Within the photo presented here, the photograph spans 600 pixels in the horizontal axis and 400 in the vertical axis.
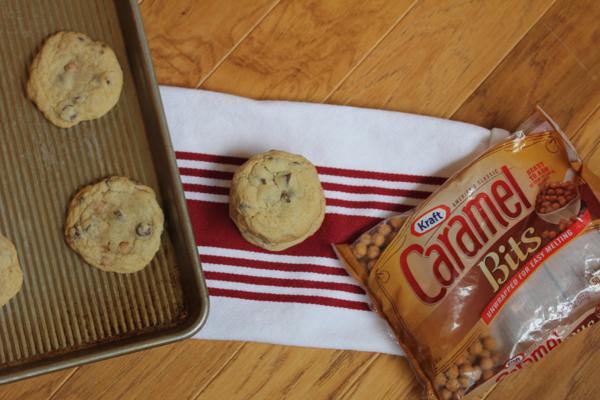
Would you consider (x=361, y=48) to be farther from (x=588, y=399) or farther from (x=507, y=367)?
(x=588, y=399)

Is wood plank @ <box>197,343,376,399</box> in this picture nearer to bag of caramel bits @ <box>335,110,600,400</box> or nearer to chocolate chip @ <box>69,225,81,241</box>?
bag of caramel bits @ <box>335,110,600,400</box>

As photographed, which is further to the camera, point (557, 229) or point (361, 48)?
point (361, 48)

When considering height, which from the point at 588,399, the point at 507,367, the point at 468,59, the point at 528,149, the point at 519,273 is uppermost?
the point at 468,59

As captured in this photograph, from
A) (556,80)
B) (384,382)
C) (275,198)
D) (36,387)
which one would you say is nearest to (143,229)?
(275,198)

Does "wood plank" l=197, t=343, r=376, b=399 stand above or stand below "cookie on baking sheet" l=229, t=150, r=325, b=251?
below

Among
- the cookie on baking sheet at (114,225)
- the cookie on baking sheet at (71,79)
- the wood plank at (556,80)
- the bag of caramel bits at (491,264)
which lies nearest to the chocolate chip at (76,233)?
the cookie on baking sheet at (114,225)

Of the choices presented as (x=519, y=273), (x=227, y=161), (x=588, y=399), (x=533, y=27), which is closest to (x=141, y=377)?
(x=227, y=161)

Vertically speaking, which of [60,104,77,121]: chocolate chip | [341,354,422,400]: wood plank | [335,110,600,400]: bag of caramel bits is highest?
[60,104,77,121]: chocolate chip

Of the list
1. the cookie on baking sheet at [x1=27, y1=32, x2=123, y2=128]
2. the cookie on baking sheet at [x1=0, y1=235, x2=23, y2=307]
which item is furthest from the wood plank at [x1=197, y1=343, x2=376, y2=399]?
the cookie on baking sheet at [x1=27, y1=32, x2=123, y2=128]
